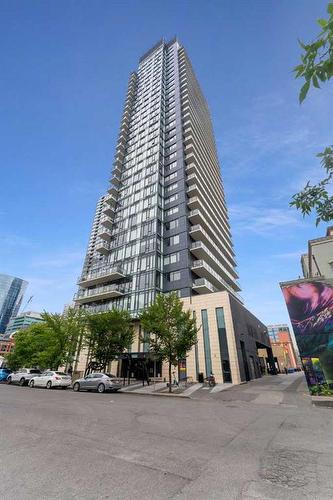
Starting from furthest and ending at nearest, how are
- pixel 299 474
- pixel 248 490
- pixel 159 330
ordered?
1. pixel 159 330
2. pixel 299 474
3. pixel 248 490

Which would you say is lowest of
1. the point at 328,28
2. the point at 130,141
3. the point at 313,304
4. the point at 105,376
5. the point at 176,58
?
the point at 105,376

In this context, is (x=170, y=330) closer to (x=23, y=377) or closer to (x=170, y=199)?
(x=23, y=377)

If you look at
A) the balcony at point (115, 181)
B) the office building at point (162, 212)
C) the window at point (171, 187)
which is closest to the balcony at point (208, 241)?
the office building at point (162, 212)

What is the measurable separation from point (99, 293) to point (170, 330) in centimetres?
2090

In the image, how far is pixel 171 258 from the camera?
130ft

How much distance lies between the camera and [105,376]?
2111 cm

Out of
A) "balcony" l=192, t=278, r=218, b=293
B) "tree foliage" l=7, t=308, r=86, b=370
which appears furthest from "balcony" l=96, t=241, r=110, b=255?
"balcony" l=192, t=278, r=218, b=293

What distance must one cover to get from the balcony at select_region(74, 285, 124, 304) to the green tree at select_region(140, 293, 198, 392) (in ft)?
53.5

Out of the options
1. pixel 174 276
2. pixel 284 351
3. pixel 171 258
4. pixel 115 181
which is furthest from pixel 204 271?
pixel 284 351

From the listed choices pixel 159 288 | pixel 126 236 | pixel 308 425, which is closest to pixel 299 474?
pixel 308 425

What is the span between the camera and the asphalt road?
3.59 m

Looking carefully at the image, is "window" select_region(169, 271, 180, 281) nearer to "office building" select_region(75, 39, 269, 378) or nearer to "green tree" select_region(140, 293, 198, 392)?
"office building" select_region(75, 39, 269, 378)

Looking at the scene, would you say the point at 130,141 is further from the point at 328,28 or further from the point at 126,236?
the point at 328,28

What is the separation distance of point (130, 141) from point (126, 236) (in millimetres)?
27898
